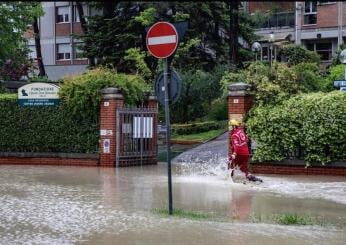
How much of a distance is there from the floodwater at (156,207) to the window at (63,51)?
→ 37170mm

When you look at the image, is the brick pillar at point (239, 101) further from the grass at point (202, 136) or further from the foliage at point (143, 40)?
the foliage at point (143, 40)

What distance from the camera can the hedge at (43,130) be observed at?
66.2 ft

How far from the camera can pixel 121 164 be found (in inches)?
772

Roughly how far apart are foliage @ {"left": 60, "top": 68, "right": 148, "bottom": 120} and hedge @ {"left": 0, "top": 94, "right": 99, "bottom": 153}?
0.38 meters

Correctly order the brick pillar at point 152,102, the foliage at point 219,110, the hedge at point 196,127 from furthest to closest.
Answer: the foliage at point 219,110, the hedge at point 196,127, the brick pillar at point 152,102

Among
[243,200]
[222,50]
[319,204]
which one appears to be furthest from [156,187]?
[222,50]

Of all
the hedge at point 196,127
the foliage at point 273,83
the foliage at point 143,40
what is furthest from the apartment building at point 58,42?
the foliage at point 273,83

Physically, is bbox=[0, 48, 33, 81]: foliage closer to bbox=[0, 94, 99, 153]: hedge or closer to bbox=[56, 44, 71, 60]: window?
bbox=[56, 44, 71, 60]: window

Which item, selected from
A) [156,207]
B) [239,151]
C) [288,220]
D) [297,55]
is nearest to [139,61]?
[297,55]

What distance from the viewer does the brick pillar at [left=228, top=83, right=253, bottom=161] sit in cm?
1759

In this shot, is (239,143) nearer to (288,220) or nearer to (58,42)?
(288,220)

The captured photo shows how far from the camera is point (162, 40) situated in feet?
33.1

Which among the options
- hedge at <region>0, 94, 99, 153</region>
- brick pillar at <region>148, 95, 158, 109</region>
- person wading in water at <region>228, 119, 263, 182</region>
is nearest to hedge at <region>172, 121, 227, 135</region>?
brick pillar at <region>148, 95, 158, 109</region>

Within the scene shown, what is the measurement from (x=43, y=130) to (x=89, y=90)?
93.1 inches
